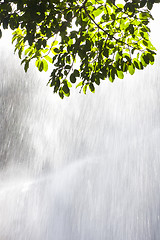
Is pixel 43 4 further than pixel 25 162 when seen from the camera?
No

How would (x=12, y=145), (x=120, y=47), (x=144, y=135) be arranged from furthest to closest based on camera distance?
(x=12, y=145)
(x=144, y=135)
(x=120, y=47)

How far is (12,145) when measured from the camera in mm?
22828

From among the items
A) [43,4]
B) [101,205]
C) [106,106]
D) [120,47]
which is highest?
[43,4]

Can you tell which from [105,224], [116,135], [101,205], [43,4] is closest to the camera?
[43,4]

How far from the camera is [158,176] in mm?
17719

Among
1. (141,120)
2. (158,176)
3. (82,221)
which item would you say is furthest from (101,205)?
(141,120)

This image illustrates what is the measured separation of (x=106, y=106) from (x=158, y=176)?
266 inches

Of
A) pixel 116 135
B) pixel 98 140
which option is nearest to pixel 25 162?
pixel 98 140

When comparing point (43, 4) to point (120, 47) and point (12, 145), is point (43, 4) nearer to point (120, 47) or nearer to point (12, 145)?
point (120, 47)

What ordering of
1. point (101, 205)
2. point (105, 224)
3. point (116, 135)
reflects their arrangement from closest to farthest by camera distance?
point (105, 224) < point (101, 205) < point (116, 135)

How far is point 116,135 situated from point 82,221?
741 centimetres

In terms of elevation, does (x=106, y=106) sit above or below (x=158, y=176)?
above

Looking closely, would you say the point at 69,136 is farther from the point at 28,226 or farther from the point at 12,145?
the point at 28,226

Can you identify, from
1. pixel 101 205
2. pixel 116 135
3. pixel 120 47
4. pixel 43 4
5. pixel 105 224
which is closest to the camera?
pixel 43 4
